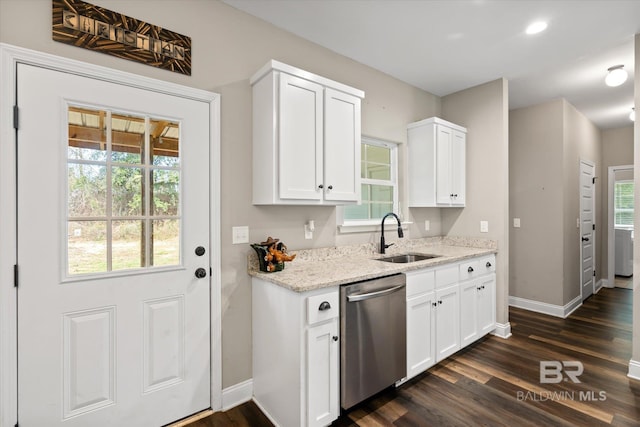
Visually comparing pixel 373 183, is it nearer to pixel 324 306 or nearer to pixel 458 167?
pixel 458 167

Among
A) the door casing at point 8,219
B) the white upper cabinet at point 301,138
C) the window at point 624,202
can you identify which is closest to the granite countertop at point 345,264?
the white upper cabinet at point 301,138

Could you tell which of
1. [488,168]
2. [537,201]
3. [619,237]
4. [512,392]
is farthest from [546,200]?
[619,237]

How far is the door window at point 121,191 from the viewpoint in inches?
64.6

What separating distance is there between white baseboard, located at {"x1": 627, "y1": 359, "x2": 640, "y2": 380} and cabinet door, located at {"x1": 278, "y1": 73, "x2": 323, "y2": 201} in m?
2.80

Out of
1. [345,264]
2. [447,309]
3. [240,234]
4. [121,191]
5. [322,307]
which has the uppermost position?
[121,191]

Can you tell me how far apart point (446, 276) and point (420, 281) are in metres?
0.39

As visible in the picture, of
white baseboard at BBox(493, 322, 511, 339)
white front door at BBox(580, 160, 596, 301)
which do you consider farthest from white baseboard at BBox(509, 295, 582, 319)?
white baseboard at BBox(493, 322, 511, 339)

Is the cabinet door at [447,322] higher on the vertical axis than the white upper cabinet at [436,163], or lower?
lower

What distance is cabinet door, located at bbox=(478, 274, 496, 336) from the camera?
303 centimetres

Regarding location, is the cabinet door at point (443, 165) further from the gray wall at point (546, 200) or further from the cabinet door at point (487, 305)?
the gray wall at point (546, 200)

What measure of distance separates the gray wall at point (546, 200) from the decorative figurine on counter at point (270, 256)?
3667 millimetres

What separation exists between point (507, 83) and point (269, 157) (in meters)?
2.96

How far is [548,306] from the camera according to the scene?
12.9 ft

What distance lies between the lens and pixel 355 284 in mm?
1927
